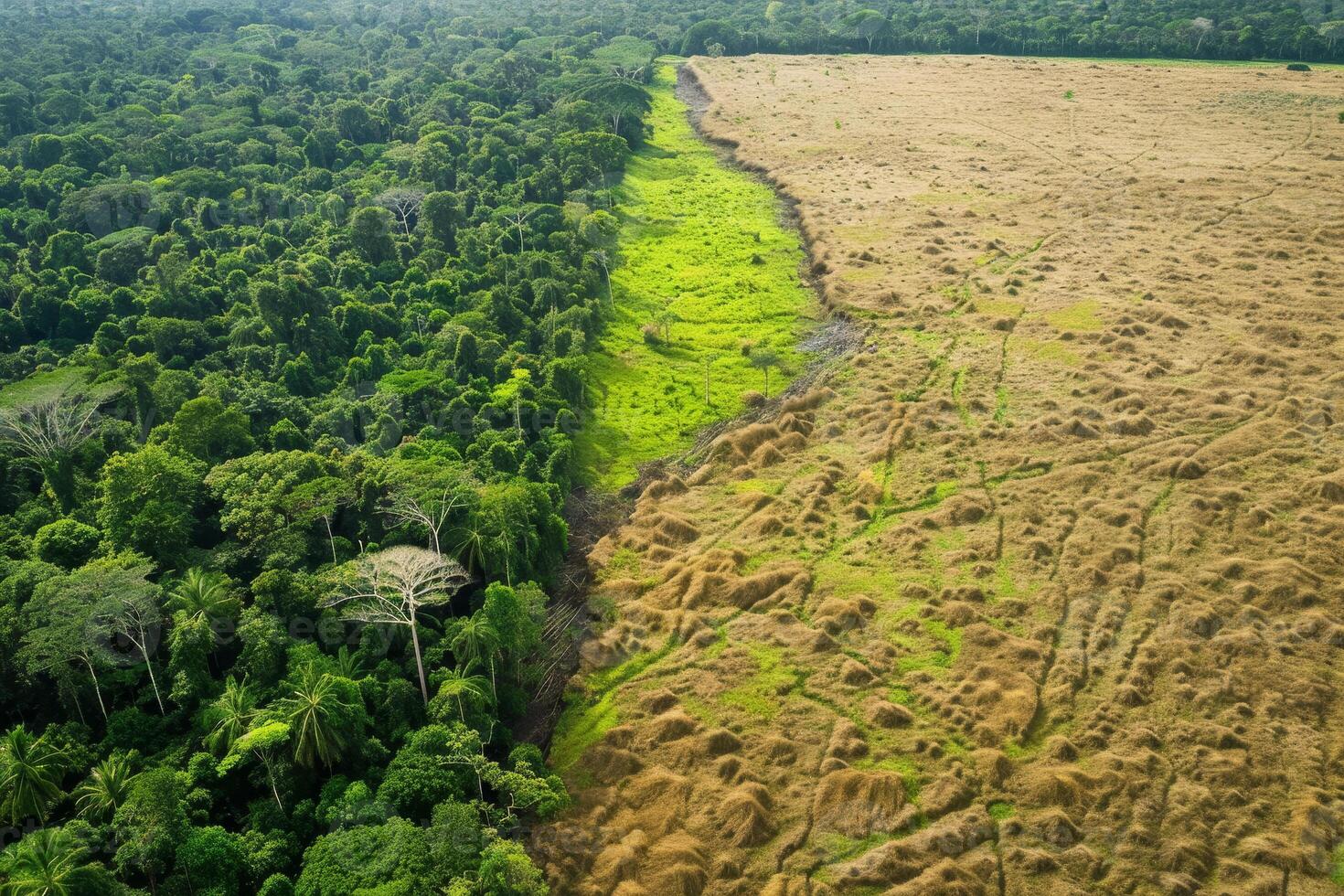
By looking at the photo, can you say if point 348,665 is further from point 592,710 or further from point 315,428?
point 315,428

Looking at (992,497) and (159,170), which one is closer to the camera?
(992,497)

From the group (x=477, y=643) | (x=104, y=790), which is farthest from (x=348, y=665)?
(x=104, y=790)

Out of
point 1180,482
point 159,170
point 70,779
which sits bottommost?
point 70,779

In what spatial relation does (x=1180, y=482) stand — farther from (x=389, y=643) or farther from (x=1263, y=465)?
(x=389, y=643)

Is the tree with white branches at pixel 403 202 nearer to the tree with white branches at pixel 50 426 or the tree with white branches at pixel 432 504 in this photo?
the tree with white branches at pixel 50 426

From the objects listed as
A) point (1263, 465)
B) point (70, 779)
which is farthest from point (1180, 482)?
point (70, 779)

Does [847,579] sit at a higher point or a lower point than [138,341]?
lower

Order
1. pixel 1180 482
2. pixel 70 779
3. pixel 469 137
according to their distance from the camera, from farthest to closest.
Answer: pixel 469 137, pixel 1180 482, pixel 70 779

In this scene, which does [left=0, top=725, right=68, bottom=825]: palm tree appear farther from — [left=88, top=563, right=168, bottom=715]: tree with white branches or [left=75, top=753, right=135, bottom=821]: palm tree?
[left=88, top=563, right=168, bottom=715]: tree with white branches

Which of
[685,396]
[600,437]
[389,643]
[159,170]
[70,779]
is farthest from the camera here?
[159,170]
